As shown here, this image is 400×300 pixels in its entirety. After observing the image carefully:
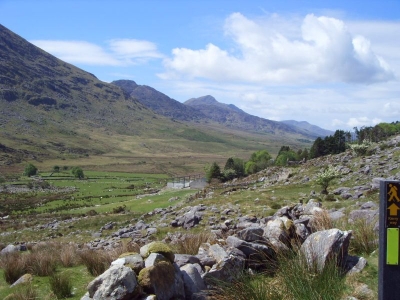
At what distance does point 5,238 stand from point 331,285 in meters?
29.7

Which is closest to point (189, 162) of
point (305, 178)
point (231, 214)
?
point (305, 178)

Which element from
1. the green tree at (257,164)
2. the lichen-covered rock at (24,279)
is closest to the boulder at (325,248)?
the lichen-covered rock at (24,279)

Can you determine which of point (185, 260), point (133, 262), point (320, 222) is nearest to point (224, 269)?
point (185, 260)

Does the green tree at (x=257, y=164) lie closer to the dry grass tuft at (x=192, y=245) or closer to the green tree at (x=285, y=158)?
the green tree at (x=285, y=158)

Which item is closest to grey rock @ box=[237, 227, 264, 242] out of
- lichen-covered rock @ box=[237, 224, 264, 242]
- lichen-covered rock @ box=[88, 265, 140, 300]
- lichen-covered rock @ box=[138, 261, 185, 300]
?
lichen-covered rock @ box=[237, 224, 264, 242]

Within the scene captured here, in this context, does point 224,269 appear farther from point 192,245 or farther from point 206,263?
point 192,245

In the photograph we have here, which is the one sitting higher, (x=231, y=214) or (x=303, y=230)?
(x=303, y=230)

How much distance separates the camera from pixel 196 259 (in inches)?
329

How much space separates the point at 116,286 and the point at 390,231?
4.26 metres

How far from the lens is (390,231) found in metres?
4.75

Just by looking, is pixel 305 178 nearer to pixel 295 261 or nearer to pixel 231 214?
pixel 231 214

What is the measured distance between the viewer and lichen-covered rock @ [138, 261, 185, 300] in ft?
22.4

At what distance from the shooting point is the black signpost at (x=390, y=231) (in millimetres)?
4750

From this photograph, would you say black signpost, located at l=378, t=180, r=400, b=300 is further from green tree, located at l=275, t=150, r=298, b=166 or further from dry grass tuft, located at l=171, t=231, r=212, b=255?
green tree, located at l=275, t=150, r=298, b=166
